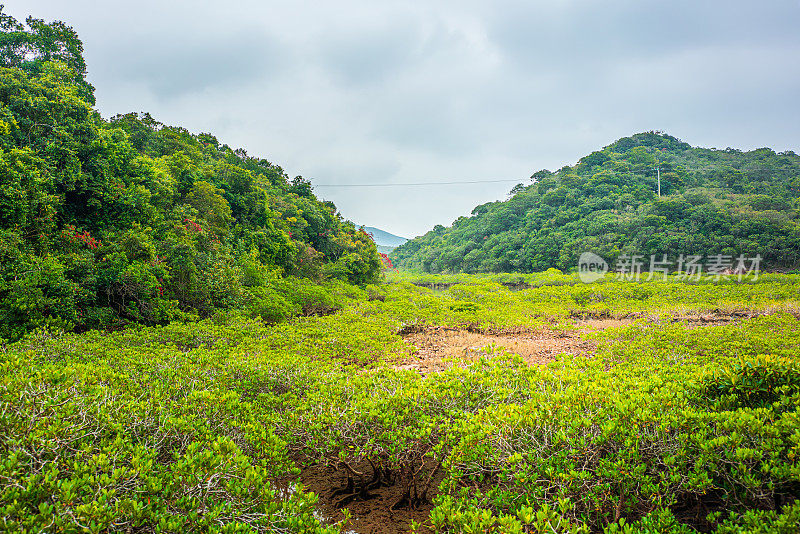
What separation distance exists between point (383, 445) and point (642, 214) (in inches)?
1424

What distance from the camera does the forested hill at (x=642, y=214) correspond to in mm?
26078

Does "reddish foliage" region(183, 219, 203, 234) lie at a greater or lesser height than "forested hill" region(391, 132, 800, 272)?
lesser

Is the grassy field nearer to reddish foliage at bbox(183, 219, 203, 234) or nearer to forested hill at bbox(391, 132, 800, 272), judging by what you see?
reddish foliage at bbox(183, 219, 203, 234)

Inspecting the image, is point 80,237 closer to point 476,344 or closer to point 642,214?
point 476,344

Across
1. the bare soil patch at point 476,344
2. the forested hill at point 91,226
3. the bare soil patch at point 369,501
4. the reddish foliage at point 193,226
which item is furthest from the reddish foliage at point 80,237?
the bare soil patch at point 369,501

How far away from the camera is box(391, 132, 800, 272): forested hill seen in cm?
2608

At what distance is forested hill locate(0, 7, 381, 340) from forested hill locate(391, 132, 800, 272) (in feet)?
92.8

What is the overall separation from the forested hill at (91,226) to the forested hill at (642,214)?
1113 inches

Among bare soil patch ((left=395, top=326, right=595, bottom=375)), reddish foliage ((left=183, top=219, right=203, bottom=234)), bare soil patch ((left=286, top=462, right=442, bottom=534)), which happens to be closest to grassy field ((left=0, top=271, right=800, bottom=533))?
bare soil patch ((left=286, top=462, right=442, bottom=534))

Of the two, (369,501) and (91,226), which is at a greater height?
(91,226)

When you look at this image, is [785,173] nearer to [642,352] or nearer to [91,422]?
[642,352]

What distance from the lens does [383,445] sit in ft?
12.2

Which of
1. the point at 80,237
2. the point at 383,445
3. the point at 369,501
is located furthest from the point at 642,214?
the point at 80,237

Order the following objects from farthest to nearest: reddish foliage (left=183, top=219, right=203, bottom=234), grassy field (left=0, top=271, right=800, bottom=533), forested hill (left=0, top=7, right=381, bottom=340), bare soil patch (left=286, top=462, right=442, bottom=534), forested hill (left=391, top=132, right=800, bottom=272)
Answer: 1. forested hill (left=391, top=132, right=800, bottom=272)
2. reddish foliage (left=183, top=219, right=203, bottom=234)
3. forested hill (left=0, top=7, right=381, bottom=340)
4. bare soil patch (left=286, top=462, right=442, bottom=534)
5. grassy field (left=0, top=271, right=800, bottom=533)
